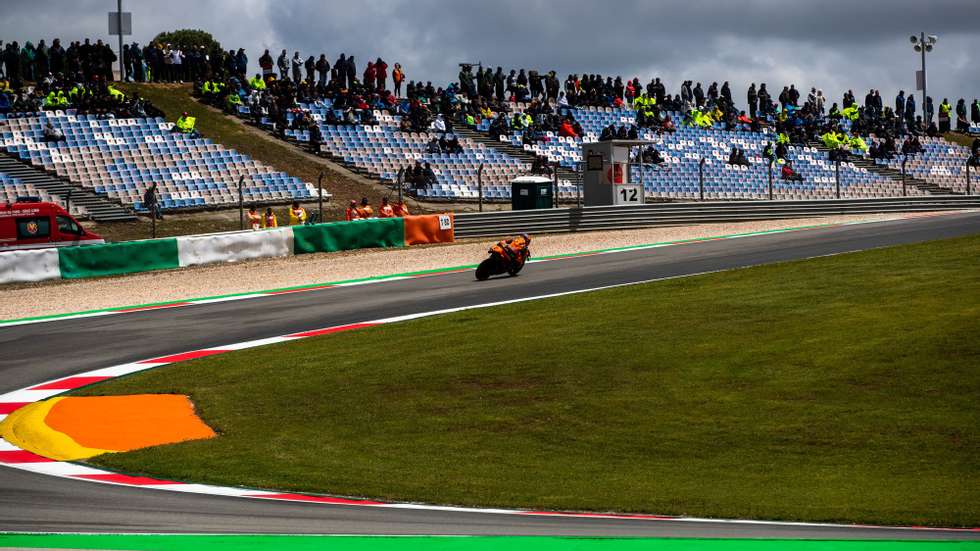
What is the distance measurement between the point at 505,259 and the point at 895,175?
93.9ft

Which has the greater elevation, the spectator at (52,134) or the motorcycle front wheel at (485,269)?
the spectator at (52,134)

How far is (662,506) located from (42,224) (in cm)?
2034

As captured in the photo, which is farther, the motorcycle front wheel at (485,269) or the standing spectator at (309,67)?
the standing spectator at (309,67)

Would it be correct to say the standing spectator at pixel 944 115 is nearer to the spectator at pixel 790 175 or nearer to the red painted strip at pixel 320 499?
the spectator at pixel 790 175

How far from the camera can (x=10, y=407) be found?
42.3 feet

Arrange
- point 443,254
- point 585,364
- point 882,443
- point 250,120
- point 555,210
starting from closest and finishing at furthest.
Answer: point 882,443, point 585,364, point 443,254, point 555,210, point 250,120

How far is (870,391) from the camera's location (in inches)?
477

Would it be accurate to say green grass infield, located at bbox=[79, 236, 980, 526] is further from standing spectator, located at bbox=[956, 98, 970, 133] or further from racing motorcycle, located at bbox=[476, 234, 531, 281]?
standing spectator, located at bbox=[956, 98, 970, 133]

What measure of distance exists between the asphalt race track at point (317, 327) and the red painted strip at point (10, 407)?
1063mm

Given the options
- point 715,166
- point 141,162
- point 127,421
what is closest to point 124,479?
point 127,421

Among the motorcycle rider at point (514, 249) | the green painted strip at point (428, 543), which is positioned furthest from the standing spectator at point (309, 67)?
the green painted strip at point (428, 543)

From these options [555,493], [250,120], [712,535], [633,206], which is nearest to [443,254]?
[633,206]

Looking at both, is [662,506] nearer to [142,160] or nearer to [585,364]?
[585,364]

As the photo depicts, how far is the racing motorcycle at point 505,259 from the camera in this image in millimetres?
23516
